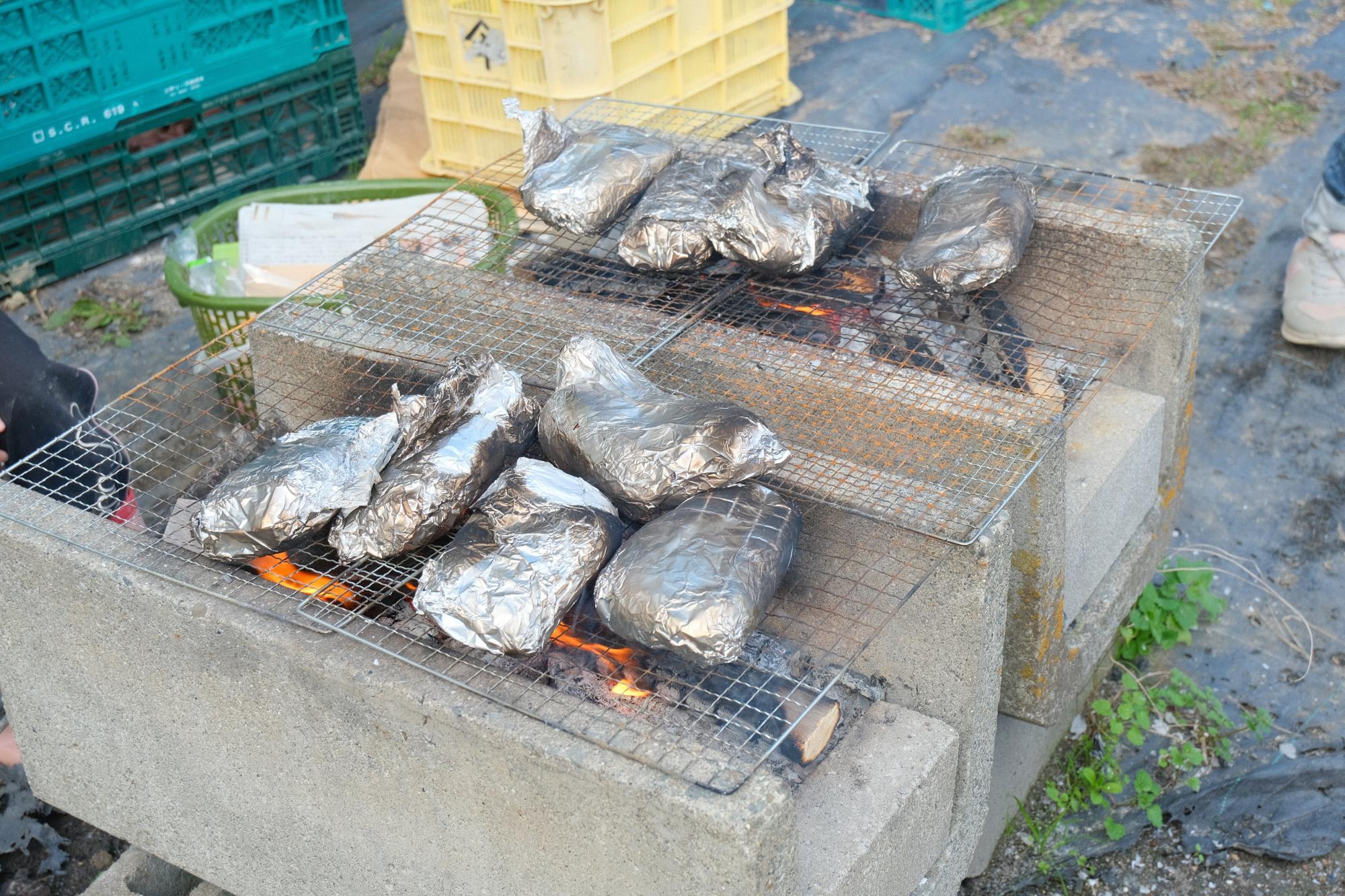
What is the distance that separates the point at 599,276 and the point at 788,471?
87 centimetres

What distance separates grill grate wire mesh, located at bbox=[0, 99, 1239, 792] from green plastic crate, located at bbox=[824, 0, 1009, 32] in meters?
3.65

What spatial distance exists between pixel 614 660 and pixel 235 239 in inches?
117

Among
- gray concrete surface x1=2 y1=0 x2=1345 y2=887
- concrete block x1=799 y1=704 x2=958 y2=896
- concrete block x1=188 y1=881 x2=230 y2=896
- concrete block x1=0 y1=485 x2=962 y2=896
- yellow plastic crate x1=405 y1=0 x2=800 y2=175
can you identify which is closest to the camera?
concrete block x1=0 y1=485 x2=962 y2=896

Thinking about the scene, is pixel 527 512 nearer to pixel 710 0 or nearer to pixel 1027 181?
pixel 1027 181

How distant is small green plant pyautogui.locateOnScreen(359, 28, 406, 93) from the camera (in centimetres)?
662

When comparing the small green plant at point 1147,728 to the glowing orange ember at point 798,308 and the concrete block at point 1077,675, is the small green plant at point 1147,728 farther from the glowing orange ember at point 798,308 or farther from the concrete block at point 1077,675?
the glowing orange ember at point 798,308

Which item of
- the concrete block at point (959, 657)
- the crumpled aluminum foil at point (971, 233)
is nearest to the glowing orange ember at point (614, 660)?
the concrete block at point (959, 657)

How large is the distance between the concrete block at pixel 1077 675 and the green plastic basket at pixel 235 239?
1.59 meters

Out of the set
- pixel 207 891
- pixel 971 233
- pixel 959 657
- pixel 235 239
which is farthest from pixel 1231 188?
pixel 207 891

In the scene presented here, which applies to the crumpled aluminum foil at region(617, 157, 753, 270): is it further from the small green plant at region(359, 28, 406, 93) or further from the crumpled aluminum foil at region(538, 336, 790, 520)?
the small green plant at region(359, 28, 406, 93)

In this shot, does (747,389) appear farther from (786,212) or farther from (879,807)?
(879,807)

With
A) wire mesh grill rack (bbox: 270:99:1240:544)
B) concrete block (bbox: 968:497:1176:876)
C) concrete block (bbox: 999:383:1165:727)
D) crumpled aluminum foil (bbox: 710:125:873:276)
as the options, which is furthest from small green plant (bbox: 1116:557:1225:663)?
crumpled aluminum foil (bbox: 710:125:873:276)

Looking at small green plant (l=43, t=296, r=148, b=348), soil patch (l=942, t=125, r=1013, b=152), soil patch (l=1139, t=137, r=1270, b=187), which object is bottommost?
small green plant (l=43, t=296, r=148, b=348)

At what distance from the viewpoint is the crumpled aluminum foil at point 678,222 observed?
102 inches
